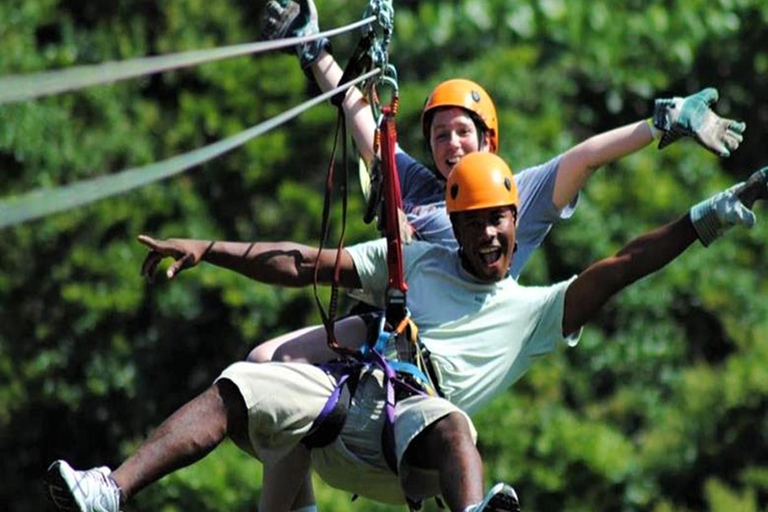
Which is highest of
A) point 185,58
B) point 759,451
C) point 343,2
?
point 185,58

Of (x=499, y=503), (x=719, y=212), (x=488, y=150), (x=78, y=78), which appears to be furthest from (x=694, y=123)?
(x=78, y=78)

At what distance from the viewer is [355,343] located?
29.2 ft

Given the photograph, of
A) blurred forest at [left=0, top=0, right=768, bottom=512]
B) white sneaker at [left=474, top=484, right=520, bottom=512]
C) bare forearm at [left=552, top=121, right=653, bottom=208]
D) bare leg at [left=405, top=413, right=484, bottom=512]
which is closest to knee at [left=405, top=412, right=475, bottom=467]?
bare leg at [left=405, top=413, right=484, bottom=512]

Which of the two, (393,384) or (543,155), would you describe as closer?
(393,384)

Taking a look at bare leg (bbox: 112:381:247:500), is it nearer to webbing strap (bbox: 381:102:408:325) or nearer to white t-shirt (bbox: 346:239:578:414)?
webbing strap (bbox: 381:102:408:325)

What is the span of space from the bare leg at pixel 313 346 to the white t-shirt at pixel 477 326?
0.31 meters

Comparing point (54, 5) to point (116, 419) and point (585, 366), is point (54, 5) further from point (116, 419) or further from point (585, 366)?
point (585, 366)

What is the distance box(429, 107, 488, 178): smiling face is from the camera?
9133 millimetres

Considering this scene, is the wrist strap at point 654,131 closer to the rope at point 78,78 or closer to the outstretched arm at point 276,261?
the outstretched arm at point 276,261

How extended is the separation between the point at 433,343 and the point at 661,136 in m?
1.08

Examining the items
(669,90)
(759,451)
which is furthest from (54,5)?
(759,451)

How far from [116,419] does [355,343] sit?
7945mm

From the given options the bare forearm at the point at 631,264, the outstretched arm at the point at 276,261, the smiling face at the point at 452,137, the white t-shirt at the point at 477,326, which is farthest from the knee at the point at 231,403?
the smiling face at the point at 452,137

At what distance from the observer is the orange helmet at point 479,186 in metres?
8.54
